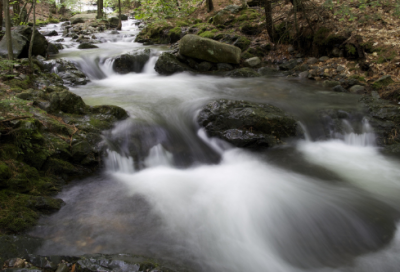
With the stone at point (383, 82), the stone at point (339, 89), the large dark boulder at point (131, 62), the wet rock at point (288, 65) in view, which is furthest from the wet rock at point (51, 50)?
the stone at point (383, 82)

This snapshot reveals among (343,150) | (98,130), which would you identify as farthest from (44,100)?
(343,150)

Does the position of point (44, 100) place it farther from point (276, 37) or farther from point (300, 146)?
point (276, 37)

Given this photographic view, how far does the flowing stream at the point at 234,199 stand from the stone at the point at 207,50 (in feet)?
14.0

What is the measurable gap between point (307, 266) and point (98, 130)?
4.18 metres

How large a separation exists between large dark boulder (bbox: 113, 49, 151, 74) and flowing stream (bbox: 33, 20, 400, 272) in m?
3.91

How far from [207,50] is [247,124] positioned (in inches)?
226

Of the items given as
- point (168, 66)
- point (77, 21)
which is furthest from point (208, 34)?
point (77, 21)

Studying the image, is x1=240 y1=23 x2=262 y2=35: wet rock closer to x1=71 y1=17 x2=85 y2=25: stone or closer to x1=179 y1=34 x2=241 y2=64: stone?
x1=179 y1=34 x2=241 y2=64: stone

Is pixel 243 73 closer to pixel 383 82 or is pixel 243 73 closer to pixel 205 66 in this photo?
pixel 205 66

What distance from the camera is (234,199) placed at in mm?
4141

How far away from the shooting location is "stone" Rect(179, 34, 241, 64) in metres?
10.4

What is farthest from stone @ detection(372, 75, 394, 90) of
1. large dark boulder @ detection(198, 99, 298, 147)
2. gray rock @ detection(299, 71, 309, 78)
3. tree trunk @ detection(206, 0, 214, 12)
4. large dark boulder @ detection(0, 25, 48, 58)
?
tree trunk @ detection(206, 0, 214, 12)

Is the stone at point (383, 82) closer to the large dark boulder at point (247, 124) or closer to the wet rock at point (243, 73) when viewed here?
the large dark boulder at point (247, 124)

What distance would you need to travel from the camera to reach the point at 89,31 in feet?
59.9
